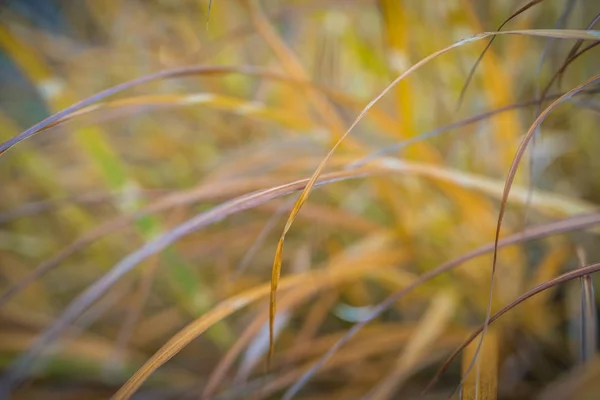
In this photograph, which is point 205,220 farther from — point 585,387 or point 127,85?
point 585,387

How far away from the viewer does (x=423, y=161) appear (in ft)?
1.50

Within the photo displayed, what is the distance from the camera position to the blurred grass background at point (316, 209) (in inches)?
16.3

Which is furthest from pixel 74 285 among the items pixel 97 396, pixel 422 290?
pixel 422 290

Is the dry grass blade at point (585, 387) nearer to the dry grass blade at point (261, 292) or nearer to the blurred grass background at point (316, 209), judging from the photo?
the blurred grass background at point (316, 209)

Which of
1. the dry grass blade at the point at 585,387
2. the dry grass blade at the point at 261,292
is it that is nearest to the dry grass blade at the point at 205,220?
the dry grass blade at the point at 261,292

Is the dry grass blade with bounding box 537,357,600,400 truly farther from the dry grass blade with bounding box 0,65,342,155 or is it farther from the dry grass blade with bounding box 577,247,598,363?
the dry grass blade with bounding box 0,65,342,155

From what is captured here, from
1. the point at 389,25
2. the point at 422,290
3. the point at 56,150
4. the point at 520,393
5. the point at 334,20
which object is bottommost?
the point at 520,393

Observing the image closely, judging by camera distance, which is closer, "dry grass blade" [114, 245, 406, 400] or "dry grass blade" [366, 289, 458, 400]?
"dry grass blade" [114, 245, 406, 400]

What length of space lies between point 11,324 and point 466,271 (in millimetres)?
502

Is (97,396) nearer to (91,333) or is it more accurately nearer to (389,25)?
(91,333)

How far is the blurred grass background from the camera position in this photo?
41 centimetres

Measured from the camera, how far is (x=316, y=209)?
0.49 m

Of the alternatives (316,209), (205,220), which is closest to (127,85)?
(205,220)

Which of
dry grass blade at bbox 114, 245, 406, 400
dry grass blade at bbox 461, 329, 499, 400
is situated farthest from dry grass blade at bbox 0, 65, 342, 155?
dry grass blade at bbox 461, 329, 499, 400
